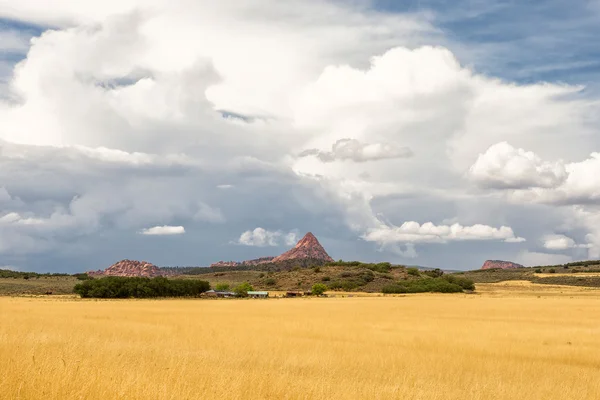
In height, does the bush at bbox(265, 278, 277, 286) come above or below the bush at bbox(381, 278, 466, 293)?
above

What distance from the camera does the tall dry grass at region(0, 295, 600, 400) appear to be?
11.7 m

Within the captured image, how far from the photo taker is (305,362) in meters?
22.6

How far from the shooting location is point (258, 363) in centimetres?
2205

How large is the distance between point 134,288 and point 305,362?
8935 cm

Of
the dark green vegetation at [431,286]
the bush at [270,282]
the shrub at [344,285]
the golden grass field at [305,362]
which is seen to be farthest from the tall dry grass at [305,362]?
the bush at [270,282]

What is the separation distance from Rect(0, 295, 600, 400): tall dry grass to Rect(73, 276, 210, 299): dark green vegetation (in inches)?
2449

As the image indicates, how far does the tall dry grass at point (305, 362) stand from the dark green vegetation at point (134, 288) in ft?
A: 204

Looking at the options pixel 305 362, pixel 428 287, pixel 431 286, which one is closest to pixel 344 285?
pixel 428 287

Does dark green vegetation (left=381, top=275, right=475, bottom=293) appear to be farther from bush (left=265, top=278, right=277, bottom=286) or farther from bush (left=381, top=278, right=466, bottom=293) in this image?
bush (left=265, top=278, right=277, bottom=286)

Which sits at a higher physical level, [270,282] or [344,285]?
[270,282]

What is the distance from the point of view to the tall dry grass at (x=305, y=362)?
11.7 meters

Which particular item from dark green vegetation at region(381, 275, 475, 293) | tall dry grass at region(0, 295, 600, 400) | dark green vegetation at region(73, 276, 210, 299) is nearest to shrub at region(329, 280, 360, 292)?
dark green vegetation at region(381, 275, 475, 293)

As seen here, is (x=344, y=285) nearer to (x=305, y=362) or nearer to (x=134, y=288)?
(x=134, y=288)

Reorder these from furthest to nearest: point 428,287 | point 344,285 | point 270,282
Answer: point 270,282 < point 344,285 < point 428,287
